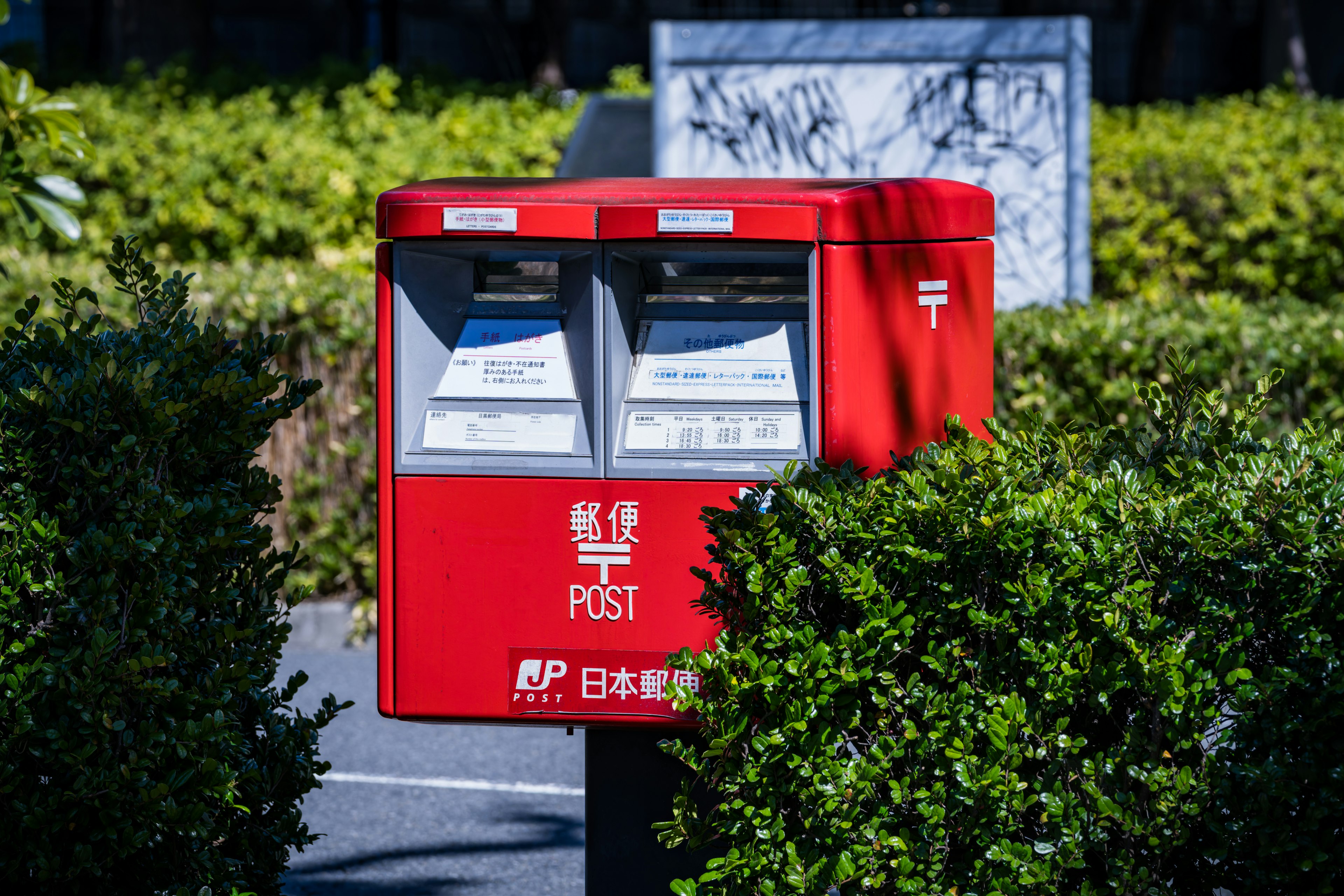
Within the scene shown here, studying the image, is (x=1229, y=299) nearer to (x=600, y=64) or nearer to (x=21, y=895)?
(x=21, y=895)

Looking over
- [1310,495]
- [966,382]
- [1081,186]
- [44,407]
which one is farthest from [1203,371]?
[44,407]

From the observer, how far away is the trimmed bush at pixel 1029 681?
218 centimetres

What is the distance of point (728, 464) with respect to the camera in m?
2.63

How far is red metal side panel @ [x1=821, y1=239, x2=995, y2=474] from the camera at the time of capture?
2.61 meters

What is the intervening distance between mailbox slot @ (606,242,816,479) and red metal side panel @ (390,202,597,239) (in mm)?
84

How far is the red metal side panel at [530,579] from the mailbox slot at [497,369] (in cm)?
6

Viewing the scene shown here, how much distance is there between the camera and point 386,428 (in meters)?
2.75

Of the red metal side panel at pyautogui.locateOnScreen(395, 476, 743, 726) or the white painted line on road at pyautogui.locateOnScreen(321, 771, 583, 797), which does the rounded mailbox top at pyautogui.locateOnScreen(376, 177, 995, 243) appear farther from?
the white painted line on road at pyautogui.locateOnScreen(321, 771, 583, 797)

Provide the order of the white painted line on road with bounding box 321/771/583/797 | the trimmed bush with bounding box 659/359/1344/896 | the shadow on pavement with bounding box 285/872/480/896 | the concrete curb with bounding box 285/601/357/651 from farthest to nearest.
→ 1. the concrete curb with bounding box 285/601/357/651
2. the white painted line on road with bounding box 321/771/583/797
3. the shadow on pavement with bounding box 285/872/480/896
4. the trimmed bush with bounding box 659/359/1344/896

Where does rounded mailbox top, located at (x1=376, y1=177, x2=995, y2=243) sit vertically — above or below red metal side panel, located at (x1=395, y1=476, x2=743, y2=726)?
above

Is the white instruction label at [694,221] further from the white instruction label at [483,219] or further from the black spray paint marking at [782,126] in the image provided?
the black spray paint marking at [782,126]

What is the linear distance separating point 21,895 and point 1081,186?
19.7 feet

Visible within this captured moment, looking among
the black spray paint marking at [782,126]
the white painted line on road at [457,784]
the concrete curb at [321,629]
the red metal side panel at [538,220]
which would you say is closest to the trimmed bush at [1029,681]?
the red metal side panel at [538,220]

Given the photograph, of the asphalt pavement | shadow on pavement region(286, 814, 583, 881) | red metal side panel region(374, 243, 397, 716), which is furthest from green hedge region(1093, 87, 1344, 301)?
red metal side panel region(374, 243, 397, 716)
